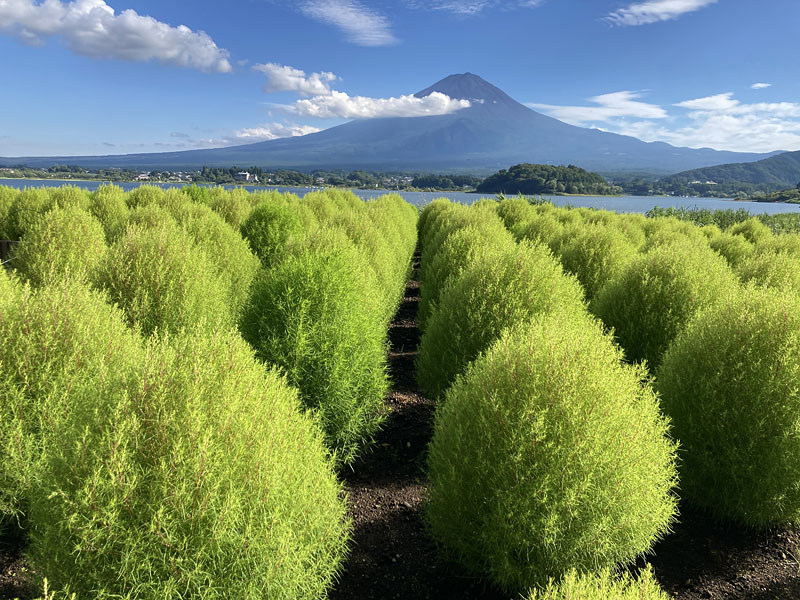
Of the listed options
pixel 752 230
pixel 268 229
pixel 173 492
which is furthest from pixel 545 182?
pixel 173 492

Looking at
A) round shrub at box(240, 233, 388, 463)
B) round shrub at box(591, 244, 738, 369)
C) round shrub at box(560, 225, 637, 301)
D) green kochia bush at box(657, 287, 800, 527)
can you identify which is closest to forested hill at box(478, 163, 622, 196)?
round shrub at box(560, 225, 637, 301)

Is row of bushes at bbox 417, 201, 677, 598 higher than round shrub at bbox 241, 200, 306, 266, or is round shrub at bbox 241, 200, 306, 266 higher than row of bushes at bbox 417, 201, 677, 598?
round shrub at bbox 241, 200, 306, 266

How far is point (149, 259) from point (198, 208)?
23.8 ft

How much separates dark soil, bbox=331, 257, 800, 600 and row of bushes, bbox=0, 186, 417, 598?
0.54 metres

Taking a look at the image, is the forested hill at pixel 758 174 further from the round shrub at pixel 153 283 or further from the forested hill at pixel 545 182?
the round shrub at pixel 153 283

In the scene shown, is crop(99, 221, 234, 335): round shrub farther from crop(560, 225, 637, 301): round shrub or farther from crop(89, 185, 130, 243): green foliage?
crop(89, 185, 130, 243): green foliage

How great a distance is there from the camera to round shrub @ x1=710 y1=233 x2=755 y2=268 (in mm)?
15234

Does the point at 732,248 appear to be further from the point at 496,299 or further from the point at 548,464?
the point at 548,464

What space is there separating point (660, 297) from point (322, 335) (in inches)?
254

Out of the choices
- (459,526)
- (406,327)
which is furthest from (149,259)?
(406,327)

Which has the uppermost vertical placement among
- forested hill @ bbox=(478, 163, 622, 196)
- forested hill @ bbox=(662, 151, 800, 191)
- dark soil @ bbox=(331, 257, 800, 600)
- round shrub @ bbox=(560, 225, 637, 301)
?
forested hill @ bbox=(662, 151, 800, 191)

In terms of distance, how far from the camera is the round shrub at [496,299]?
7.23 meters

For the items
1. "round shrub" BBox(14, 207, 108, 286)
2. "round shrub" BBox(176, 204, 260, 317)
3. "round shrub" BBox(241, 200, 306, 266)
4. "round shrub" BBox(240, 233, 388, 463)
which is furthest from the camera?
"round shrub" BBox(241, 200, 306, 266)

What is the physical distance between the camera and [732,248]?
15.7 metres
